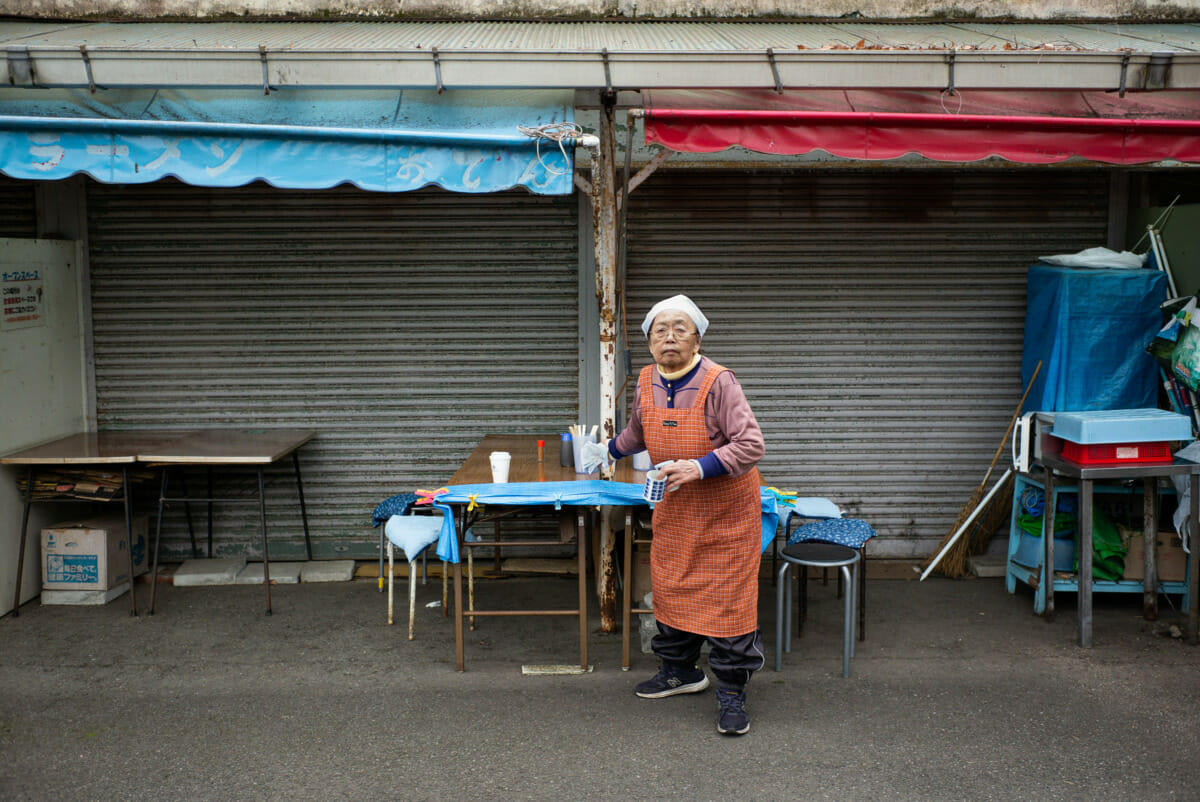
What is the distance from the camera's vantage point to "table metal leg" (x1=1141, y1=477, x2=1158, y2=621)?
6.03 meters

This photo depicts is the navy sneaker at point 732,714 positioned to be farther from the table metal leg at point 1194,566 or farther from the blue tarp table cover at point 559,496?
the table metal leg at point 1194,566

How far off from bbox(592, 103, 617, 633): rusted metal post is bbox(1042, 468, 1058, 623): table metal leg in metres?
2.67

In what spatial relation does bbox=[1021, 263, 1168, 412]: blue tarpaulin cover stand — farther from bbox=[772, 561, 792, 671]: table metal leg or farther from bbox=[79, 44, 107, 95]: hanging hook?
bbox=[79, 44, 107, 95]: hanging hook

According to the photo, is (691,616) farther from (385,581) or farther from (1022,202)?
(1022,202)

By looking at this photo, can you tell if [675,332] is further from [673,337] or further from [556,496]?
[556,496]

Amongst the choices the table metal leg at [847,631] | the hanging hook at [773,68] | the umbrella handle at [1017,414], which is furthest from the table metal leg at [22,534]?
the umbrella handle at [1017,414]

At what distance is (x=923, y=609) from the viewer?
6488 millimetres

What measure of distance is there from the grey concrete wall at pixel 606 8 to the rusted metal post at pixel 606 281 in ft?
7.53

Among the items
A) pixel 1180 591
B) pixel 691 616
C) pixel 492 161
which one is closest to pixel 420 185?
pixel 492 161

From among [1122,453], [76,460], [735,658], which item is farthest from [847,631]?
[76,460]

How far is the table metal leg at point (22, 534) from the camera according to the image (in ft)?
20.4

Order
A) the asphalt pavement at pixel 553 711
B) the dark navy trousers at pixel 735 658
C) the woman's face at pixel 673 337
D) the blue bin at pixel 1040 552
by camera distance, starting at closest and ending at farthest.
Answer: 1. the asphalt pavement at pixel 553 711
2. the woman's face at pixel 673 337
3. the dark navy trousers at pixel 735 658
4. the blue bin at pixel 1040 552

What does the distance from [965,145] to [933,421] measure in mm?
2591

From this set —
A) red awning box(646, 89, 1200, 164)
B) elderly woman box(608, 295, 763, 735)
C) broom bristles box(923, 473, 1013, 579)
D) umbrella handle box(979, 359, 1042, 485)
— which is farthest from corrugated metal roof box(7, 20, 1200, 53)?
broom bristles box(923, 473, 1013, 579)
